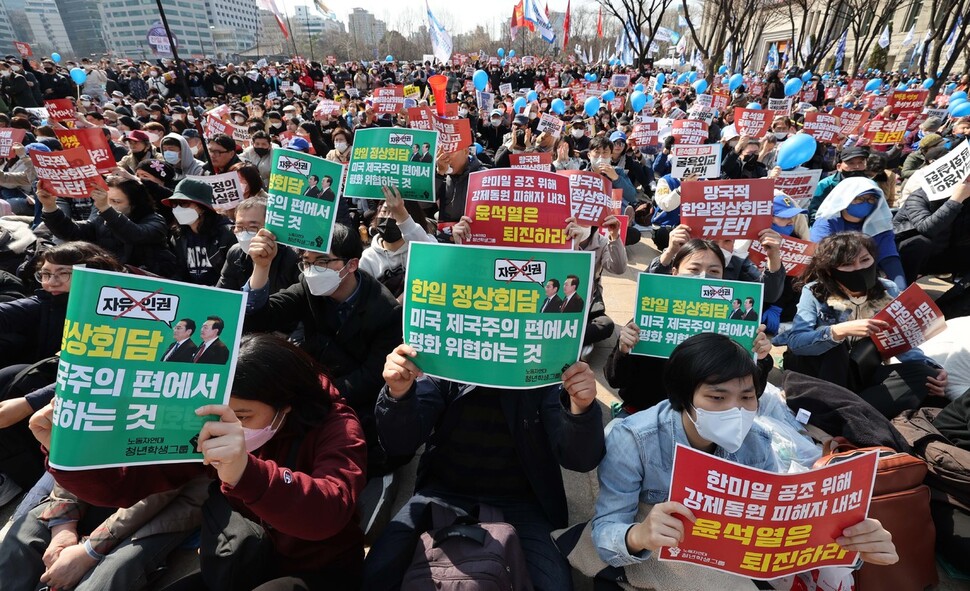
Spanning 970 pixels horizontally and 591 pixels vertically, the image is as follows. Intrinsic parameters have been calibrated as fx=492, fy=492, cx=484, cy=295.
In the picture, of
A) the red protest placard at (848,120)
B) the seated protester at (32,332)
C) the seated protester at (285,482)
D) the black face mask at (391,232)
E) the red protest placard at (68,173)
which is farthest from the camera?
the red protest placard at (848,120)

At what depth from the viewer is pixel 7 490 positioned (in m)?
2.98

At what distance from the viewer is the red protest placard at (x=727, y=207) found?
136 inches

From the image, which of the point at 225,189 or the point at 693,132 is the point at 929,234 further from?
the point at 225,189

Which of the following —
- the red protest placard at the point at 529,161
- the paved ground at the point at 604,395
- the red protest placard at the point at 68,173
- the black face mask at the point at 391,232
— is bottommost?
the paved ground at the point at 604,395

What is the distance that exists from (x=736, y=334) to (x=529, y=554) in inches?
61.5

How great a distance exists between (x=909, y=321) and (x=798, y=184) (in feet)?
10.7

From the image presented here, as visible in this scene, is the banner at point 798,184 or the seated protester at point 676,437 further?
the banner at point 798,184

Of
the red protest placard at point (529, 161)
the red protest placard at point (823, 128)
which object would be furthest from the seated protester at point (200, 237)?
the red protest placard at point (823, 128)

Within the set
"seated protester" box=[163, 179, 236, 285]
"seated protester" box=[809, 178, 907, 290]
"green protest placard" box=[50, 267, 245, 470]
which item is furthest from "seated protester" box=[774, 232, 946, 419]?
"seated protester" box=[163, 179, 236, 285]

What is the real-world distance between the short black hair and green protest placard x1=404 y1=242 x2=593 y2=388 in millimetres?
481

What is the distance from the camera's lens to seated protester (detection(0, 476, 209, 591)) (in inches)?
83.2

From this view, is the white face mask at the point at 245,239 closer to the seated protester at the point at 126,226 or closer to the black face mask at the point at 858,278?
the seated protester at the point at 126,226

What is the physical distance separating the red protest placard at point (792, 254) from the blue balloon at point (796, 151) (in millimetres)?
2603

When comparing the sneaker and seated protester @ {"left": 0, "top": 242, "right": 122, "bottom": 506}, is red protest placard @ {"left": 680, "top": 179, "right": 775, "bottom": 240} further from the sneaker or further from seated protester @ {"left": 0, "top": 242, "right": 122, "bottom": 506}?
the sneaker
